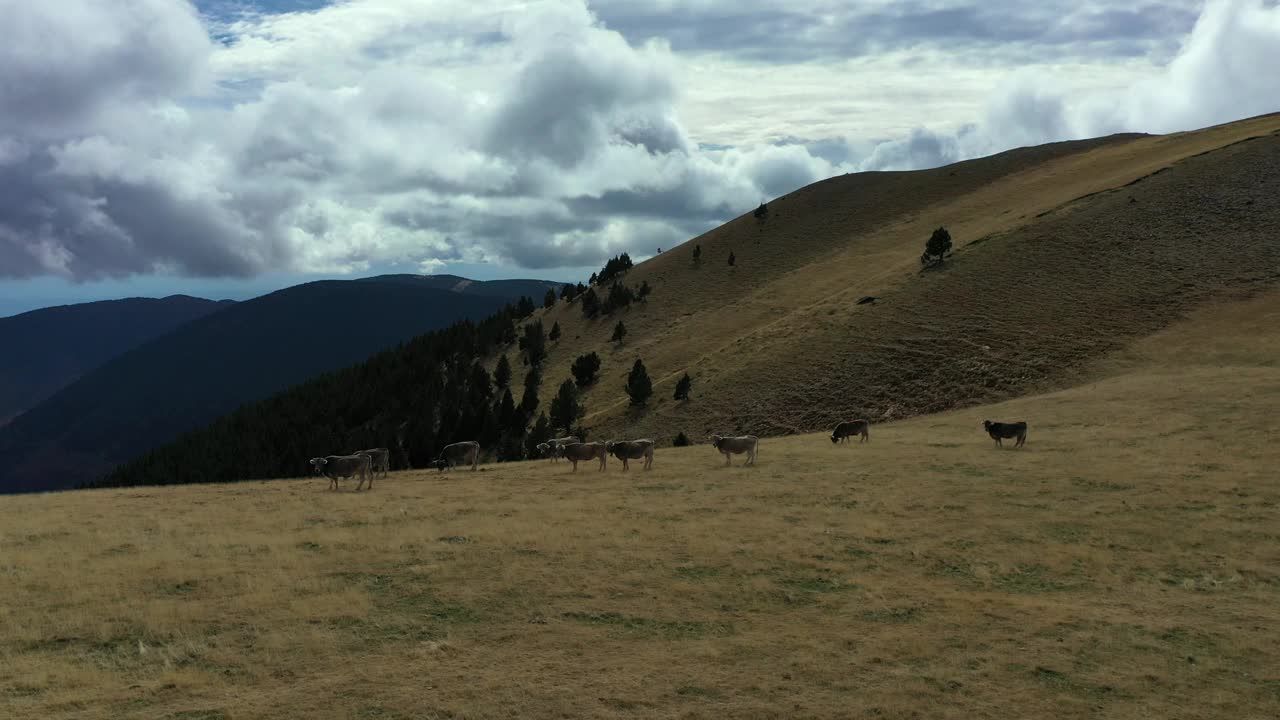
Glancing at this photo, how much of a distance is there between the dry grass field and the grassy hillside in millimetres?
27598

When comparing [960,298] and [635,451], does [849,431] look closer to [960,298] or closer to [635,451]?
[635,451]

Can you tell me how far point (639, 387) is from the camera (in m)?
66.9

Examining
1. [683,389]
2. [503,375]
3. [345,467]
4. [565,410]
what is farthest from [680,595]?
[503,375]

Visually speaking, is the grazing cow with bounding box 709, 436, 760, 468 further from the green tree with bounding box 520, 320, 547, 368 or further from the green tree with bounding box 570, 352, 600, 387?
the green tree with bounding box 520, 320, 547, 368

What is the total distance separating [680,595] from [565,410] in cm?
5413

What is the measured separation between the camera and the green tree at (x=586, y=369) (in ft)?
275

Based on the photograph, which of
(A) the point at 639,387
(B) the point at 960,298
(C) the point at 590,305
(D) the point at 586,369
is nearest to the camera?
(A) the point at 639,387

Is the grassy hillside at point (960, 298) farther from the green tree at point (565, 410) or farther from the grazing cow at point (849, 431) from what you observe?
the grazing cow at point (849, 431)

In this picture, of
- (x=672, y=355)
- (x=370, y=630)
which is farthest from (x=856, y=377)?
(x=370, y=630)

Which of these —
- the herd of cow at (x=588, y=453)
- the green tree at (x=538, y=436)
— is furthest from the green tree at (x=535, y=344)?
the herd of cow at (x=588, y=453)

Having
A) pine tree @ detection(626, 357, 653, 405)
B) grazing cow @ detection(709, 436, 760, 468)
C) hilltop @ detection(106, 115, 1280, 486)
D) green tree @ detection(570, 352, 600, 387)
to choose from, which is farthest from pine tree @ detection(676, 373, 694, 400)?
grazing cow @ detection(709, 436, 760, 468)

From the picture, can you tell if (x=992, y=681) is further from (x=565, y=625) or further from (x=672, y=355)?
(x=672, y=355)

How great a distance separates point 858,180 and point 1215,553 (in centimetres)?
13066

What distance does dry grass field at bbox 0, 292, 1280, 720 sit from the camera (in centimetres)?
1192
